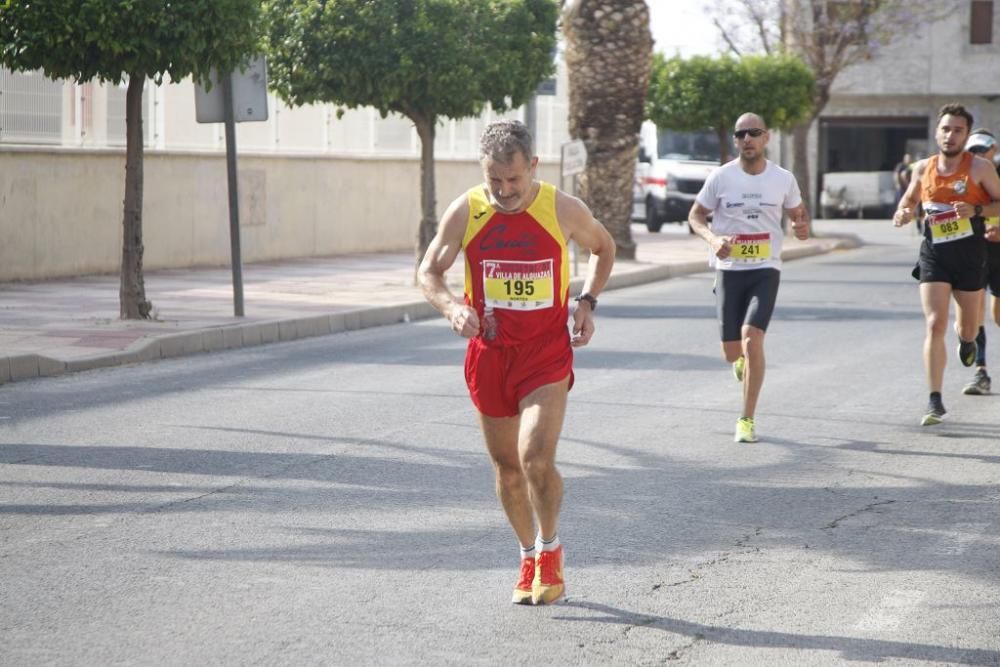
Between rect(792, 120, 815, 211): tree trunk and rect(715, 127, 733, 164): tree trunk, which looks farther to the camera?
rect(792, 120, 815, 211): tree trunk

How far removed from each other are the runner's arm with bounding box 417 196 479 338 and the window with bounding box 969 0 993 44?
5148cm

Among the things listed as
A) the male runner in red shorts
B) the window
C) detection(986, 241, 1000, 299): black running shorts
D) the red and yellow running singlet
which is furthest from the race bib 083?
the window

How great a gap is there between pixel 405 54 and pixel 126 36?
5870 mm

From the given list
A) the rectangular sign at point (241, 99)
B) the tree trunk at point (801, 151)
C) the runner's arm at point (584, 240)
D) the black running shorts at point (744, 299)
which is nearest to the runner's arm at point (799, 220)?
the black running shorts at point (744, 299)

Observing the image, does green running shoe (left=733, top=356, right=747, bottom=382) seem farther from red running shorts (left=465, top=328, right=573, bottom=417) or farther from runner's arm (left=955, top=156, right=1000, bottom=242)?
red running shorts (left=465, top=328, right=573, bottom=417)

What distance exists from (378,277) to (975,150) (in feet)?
39.5

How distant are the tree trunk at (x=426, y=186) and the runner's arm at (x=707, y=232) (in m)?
11.4

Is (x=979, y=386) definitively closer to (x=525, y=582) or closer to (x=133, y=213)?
(x=525, y=582)

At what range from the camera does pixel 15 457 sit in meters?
9.02

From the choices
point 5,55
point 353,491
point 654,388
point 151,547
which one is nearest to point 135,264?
point 5,55

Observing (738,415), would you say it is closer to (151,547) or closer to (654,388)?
(654,388)

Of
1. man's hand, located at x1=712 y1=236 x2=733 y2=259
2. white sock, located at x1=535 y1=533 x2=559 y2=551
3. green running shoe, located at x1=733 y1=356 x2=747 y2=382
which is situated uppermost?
man's hand, located at x1=712 y1=236 x2=733 y2=259

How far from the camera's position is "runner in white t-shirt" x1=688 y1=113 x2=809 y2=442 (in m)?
9.73

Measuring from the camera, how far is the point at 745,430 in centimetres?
968
